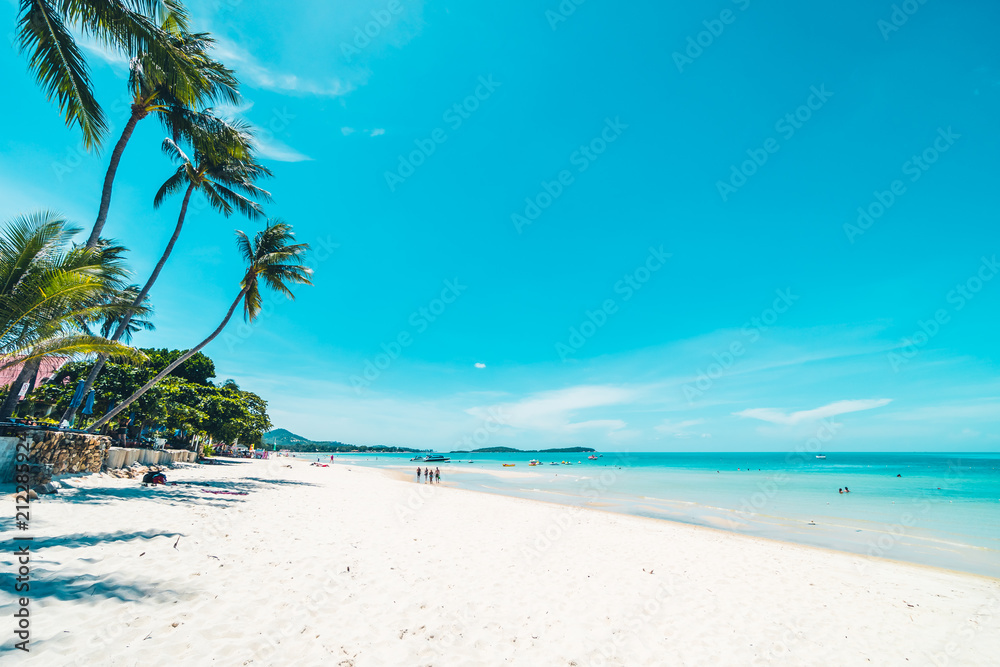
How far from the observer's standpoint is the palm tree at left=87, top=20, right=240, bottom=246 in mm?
8773

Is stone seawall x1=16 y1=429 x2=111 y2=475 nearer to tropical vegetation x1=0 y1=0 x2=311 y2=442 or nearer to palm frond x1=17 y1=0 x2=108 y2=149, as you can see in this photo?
tropical vegetation x1=0 y1=0 x2=311 y2=442

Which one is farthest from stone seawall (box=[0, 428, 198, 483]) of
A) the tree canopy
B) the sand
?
the tree canopy

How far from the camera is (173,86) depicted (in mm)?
9336

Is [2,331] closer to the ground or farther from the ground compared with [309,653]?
farther from the ground

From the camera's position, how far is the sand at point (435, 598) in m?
4.29

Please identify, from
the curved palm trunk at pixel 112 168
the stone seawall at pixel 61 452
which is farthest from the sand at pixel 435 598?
the curved palm trunk at pixel 112 168

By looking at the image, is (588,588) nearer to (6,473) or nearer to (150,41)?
(150,41)

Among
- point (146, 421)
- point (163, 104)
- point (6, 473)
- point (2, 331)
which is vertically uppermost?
point (163, 104)

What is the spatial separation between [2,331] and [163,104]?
9.21 metres

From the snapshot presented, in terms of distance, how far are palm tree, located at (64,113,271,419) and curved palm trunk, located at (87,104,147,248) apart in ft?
5.60

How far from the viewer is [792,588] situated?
799 cm

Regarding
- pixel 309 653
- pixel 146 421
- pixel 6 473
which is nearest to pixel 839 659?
pixel 309 653

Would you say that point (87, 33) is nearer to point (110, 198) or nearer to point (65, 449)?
point (110, 198)

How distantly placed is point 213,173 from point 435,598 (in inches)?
719
